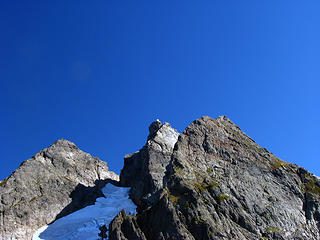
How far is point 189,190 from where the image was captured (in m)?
60.5

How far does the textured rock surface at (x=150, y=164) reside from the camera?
89.7 meters

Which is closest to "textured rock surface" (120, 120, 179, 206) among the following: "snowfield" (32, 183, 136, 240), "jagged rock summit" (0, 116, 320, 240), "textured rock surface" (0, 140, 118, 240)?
"jagged rock summit" (0, 116, 320, 240)

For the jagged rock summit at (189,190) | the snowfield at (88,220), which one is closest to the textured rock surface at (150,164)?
the jagged rock summit at (189,190)

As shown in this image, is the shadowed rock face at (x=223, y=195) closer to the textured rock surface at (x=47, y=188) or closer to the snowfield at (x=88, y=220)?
the snowfield at (x=88, y=220)

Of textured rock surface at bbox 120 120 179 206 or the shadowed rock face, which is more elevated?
textured rock surface at bbox 120 120 179 206

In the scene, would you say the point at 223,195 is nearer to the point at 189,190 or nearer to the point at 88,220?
the point at 189,190

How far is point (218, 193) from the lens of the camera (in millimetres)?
62594

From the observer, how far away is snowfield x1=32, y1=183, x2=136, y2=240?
75500 millimetres

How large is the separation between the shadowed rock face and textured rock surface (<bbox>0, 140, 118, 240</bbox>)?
22.7 meters

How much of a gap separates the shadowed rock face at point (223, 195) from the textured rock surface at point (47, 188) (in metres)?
22.7

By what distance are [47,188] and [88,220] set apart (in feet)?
65.9

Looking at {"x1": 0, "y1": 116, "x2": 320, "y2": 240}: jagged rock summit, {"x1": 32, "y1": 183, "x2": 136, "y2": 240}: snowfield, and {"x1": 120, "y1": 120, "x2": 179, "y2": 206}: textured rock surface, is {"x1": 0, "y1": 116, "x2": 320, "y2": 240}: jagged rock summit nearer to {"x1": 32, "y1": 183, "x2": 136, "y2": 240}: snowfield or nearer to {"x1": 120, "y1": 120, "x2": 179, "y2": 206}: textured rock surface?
{"x1": 120, "y1": 120, "x2": 179, "y2": 206}: textured rock surface

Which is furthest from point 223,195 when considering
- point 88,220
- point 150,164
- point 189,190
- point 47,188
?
point 47,188

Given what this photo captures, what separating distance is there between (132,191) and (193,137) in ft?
97.3
